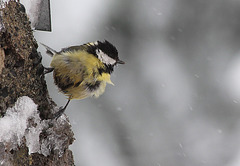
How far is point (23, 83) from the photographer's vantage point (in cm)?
164

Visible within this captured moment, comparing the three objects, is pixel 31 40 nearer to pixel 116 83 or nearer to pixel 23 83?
pixel 23 83

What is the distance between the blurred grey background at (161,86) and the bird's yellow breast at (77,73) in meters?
2.13

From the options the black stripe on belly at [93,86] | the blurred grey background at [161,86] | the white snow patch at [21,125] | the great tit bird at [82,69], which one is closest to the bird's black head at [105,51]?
the great tit bird at [82,69]

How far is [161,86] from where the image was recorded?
15.8 ft

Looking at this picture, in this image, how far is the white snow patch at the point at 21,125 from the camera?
1.47 metres

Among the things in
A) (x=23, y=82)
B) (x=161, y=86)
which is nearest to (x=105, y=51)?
(x=23, y=82)

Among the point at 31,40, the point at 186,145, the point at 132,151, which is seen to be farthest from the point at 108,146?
the point at 31,40

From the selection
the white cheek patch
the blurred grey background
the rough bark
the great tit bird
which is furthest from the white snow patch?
the blurred grey background

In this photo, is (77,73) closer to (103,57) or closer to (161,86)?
(103,57)

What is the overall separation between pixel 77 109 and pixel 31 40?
2.78 m

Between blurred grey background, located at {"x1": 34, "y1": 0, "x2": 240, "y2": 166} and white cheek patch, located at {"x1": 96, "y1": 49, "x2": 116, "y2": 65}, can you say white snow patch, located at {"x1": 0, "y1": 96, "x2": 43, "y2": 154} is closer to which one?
white cheek patch, located at {"x1": 96, "y1": 49, "x2": 116, "y2": 65}

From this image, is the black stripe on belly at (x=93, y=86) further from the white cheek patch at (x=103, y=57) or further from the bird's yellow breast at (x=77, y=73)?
the white cheek patch at (x=103, y=57)

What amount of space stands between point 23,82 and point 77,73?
1.82ft

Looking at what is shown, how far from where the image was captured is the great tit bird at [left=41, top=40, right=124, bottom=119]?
218 cm
